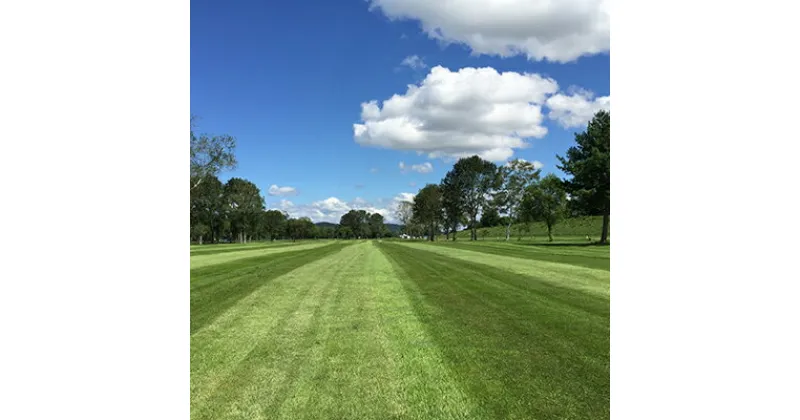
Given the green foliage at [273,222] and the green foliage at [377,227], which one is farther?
the green foliage at [377,227]

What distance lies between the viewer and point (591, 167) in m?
40.6

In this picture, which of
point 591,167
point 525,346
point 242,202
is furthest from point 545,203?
point 525,346

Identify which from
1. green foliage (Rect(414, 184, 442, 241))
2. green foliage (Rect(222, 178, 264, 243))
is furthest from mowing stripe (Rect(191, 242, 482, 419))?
green foliage (Rect(414, 184, 442, 241))

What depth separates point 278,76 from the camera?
968cm

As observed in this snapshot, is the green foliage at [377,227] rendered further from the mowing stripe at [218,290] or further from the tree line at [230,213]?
the mowing stripe at [218,290]

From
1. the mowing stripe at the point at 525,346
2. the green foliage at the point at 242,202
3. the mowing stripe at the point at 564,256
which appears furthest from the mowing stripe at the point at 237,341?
the green foliage at the point at 242,202

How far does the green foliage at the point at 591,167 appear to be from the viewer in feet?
133

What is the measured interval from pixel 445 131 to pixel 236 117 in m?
4.09

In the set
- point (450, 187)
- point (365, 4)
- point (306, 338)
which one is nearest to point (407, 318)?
point (306, 338)

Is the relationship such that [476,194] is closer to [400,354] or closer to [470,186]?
[470,186]

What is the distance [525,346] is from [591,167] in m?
37.9

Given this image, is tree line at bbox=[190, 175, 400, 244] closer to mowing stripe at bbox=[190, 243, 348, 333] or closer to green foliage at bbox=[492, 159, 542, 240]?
green foliage at bbox=[492, 159, 542, 240]

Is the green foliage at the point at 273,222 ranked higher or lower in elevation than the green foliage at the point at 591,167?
lower
